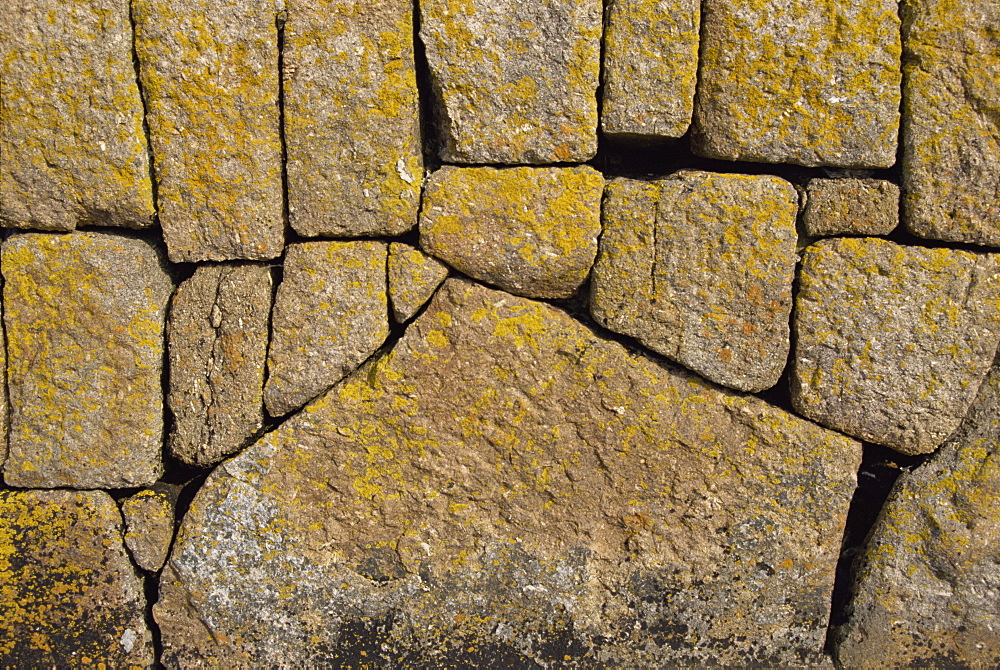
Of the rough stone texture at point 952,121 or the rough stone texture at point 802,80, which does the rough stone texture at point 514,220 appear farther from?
the rough stone texture at point 952,121

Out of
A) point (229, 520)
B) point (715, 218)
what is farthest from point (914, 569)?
point (229, 520)

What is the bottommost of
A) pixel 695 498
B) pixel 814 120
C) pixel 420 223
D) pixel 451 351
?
pixel 695 498

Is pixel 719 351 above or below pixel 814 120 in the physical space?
below

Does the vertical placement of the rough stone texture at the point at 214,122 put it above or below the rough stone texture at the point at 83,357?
above

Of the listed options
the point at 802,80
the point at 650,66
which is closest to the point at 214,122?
the point at 650,66

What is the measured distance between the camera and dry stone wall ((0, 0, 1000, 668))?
Result: 1833 millimetres

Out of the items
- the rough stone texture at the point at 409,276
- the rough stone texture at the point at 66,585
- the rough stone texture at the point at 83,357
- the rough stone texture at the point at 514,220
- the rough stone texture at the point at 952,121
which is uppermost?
the rough stone texture at the point at 952,121

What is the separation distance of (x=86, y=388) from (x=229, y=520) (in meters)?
0.58

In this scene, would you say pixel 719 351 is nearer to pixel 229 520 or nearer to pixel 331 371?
pixel 331 371

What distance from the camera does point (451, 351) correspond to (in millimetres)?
1958

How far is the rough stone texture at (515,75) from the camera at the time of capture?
5.98 feet

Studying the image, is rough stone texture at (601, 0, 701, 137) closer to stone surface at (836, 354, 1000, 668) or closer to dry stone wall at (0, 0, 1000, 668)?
dry stone wall at (0, 0, 1000, 668)

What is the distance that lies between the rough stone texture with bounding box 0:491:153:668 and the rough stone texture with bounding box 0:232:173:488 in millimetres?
84

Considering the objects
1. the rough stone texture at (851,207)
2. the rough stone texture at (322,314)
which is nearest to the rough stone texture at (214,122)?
the rough stone texture at (322,314)
